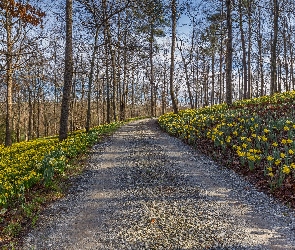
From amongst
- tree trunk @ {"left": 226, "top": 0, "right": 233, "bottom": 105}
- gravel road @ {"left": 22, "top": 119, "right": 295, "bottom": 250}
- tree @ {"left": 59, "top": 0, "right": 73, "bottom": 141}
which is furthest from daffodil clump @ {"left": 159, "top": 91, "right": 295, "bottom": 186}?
tree @ {"left": 59, "top": 0, "right": 73, "bottom": 141}

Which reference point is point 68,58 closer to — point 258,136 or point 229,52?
point 258,136

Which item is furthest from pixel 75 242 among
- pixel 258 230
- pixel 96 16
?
pixel 96 16

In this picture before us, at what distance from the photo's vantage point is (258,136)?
8.03 metres

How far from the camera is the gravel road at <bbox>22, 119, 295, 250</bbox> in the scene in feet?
14.3

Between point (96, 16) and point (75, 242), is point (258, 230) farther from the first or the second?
point (96, 16)

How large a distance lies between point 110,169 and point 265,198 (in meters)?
4.30

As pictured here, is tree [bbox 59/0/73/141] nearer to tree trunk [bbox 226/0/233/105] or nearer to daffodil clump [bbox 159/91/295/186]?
daffodil clump [bbox 159/91/295/186]

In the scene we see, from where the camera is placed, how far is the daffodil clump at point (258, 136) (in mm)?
6930

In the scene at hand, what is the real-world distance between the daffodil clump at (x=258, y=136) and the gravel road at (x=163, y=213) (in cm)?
81

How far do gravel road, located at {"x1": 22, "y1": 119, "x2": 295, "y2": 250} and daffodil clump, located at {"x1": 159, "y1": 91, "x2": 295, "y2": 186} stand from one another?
2.64 ft

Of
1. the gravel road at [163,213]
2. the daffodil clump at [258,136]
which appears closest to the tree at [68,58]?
the gravel road at [163,213]

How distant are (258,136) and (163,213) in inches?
172

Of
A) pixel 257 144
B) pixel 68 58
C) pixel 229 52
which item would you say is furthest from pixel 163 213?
pixel 229 52

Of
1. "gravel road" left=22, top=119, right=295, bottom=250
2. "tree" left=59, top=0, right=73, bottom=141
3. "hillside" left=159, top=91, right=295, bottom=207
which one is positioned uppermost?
"tree" left=59, top=0, right=73, bottom=141
